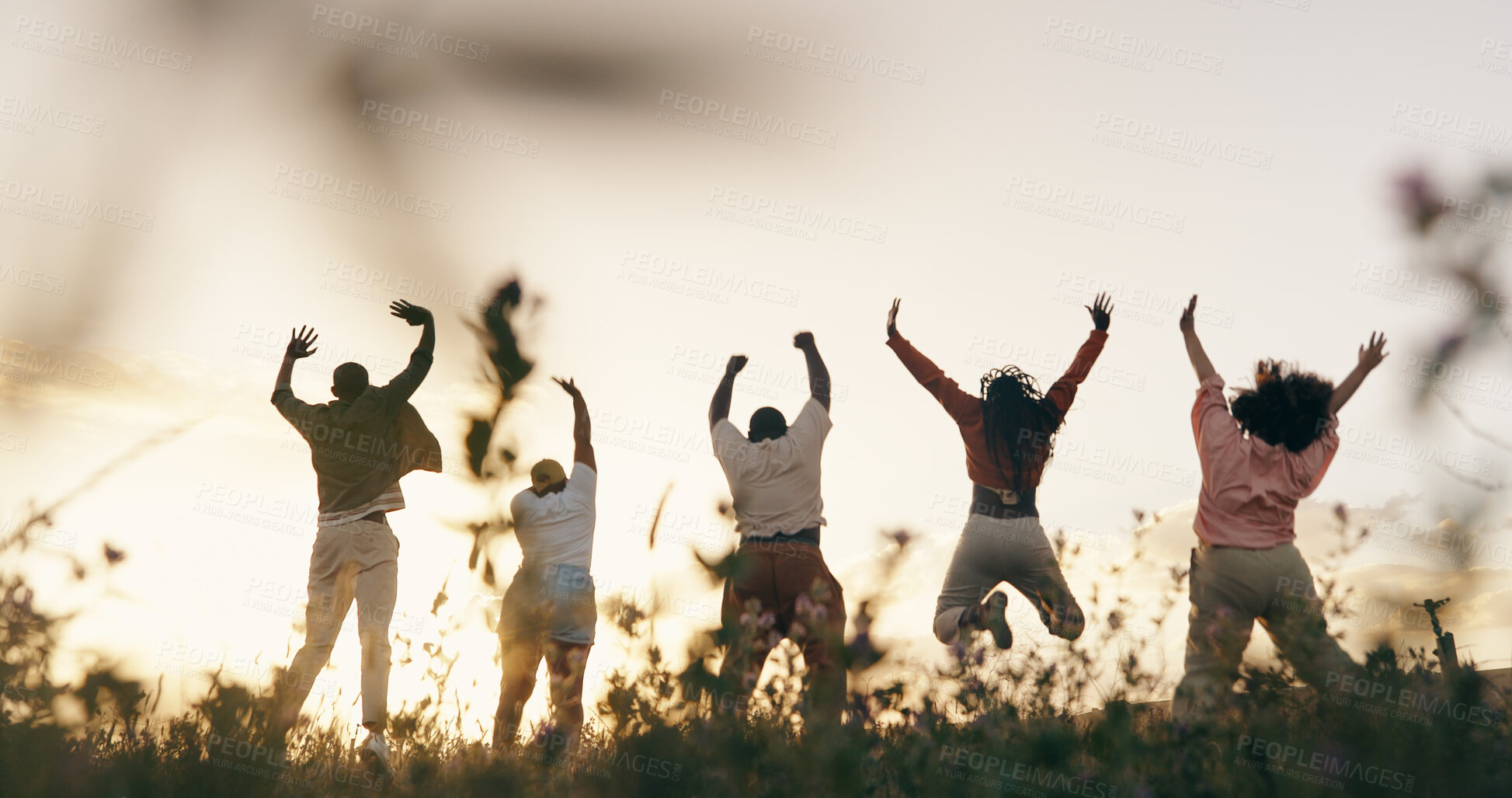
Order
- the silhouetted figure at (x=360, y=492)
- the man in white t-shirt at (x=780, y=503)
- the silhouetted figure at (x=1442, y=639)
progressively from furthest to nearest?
the man in white t-shirt at (x=780, y=503), the silhouetted figure at (x=360, y=492), the silhouetted figure at (x=1442, y=639)

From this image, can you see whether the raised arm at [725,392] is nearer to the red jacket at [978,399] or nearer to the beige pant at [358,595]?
the red jacket at [978,399]

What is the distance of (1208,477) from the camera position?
502 cm

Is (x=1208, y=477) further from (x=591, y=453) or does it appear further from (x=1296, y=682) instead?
(x=591, y=453)

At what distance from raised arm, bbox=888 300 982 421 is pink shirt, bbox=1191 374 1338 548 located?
1342mm

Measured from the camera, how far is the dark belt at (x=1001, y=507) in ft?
19.2

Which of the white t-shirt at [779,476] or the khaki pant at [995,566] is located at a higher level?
the white t-shirt at [779,476]

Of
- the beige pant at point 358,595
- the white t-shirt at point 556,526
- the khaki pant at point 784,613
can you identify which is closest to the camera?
the khaki pant at point 784,613

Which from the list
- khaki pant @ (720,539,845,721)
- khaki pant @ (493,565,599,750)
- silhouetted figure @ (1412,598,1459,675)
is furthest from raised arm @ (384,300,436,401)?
silhouetted figure @ (1412,598,1459,675)

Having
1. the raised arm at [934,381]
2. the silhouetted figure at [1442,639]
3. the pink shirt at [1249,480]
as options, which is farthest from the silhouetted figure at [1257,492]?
the raised arm at [934,381]

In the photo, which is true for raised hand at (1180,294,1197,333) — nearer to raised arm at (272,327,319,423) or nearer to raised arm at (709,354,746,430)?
raised arm at (709,354,746,430)

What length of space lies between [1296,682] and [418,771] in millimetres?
2905

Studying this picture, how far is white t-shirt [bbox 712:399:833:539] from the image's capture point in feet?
18.9

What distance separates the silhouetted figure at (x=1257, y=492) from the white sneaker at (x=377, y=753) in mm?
3257

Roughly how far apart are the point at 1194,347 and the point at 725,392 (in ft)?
7.87
